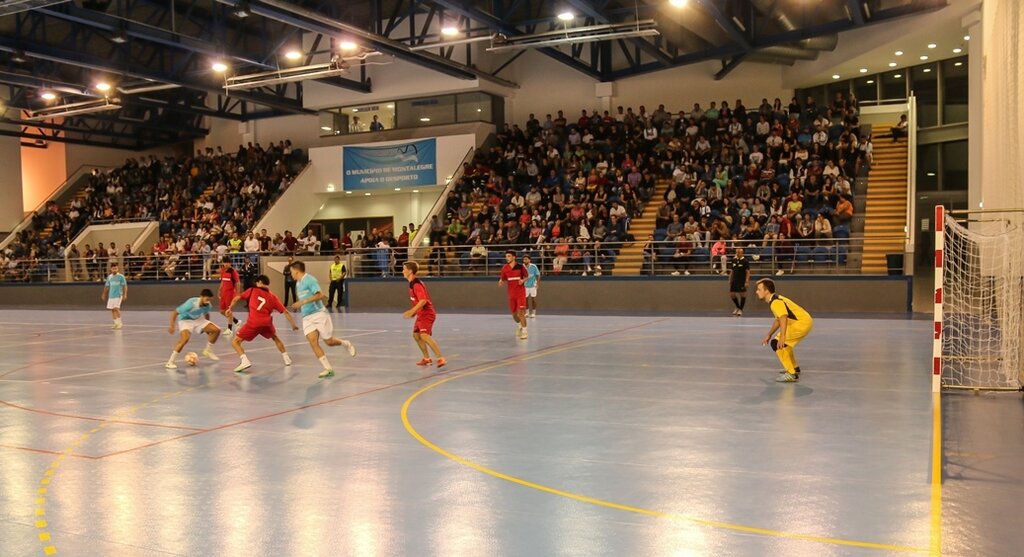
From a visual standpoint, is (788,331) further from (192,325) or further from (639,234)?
(639,234)

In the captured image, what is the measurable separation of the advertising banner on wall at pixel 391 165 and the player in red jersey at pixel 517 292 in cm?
1815

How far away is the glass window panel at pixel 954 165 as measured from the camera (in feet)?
104

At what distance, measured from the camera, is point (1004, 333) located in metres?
12.5

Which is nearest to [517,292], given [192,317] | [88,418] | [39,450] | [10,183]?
[192,317]

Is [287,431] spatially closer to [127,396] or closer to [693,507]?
[127,396]

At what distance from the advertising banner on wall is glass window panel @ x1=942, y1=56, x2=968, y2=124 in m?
20.5

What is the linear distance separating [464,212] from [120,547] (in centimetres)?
2812

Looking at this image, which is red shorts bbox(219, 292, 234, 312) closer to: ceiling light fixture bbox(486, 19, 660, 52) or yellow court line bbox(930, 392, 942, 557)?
ceiling light fixture bbox(486, 19, 660, 52)

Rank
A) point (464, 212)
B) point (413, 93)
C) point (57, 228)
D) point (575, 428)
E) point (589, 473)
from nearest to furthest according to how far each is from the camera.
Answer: point (589, 473)
point (575, 428)
point (464, 212)
point (413, 93)
point (57, 228)

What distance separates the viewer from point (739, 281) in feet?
79.7

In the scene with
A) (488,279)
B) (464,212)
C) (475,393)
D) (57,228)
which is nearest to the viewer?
(475,393)

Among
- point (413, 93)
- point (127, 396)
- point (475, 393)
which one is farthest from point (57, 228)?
point (475, 393)

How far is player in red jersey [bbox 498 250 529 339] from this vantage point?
1942cm

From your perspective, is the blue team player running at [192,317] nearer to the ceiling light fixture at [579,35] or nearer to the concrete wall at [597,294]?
the ceiling light fixture at [579,35]
